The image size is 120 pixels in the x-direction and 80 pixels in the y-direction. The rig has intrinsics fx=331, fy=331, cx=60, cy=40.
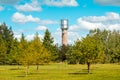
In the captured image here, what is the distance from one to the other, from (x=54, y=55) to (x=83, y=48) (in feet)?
176

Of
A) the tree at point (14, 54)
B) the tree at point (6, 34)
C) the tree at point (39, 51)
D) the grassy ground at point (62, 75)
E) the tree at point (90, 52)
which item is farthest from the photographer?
the tree at point (6, 34)

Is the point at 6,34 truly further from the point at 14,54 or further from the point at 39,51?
the point at 39,51

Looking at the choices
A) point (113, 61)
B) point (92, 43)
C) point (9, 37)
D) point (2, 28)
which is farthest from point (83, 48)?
point (2, 28)

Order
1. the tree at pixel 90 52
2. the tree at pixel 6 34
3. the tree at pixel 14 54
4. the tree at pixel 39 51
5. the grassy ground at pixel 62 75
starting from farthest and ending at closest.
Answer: the tree at pixel 6 34 < the tree at pixel 14 54 < the tree at pixel 39 51 < the tree at pixel 90 52 < the grassy ground at pixel 62 75

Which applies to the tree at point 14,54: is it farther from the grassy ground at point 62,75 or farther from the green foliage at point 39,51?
the grassy ground at point 62,75

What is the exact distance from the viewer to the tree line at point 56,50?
73.8 m

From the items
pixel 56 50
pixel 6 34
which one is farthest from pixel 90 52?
pixel 6 34

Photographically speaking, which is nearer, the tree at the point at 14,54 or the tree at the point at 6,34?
the tree at the point at 14,54

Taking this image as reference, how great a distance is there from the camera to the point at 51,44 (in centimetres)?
12825

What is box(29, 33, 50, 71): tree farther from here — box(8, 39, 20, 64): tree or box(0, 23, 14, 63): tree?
box(0, 23, 14, 63): tree

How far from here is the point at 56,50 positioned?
138875 millimetres

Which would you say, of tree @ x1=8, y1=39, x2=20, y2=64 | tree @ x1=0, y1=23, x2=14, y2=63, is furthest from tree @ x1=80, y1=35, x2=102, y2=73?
tree @ x1=0, y1=23, x2=14, y2=63

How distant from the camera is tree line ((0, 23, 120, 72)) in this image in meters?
73.8

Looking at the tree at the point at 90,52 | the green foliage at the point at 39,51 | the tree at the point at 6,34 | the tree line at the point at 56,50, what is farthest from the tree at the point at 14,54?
the tree at the point at 90,52
